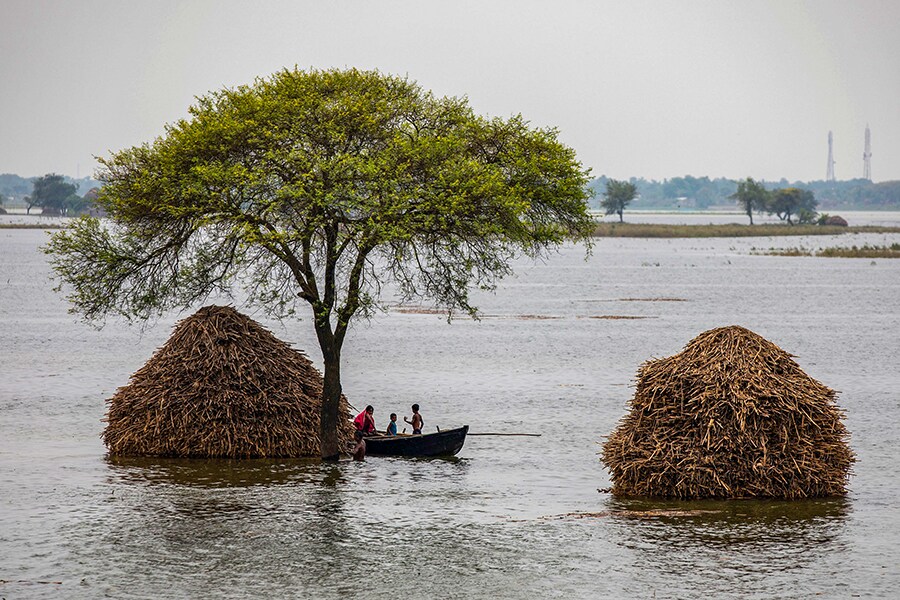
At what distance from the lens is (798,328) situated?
3440 inches

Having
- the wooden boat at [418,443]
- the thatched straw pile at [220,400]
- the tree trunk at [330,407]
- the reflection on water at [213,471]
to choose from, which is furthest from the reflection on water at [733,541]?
the thatched straw pile at [220,400]

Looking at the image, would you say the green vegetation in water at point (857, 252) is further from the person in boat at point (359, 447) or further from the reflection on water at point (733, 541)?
the reflection on water at point (733, 541)

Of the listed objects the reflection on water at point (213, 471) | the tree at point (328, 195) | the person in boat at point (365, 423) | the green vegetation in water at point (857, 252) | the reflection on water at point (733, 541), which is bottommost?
the reflection on water at point (733, 541)

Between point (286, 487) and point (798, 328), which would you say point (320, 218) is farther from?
point (798, 328)

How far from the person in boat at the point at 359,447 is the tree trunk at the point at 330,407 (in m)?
0.54

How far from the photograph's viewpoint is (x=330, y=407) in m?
35.2

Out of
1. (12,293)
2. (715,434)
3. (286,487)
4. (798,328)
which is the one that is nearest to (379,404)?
(286,487)

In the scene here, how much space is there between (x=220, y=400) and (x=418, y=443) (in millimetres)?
6131

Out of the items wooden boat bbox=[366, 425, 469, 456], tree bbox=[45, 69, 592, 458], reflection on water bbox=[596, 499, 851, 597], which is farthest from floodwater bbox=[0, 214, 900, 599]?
tree bbox=[45, 69, 592, 458]

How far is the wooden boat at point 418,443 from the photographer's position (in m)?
36.2

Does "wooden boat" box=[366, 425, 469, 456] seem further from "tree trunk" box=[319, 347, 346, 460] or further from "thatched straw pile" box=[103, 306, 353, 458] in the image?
"tree trunk" box=[319, 347, 346, 460]

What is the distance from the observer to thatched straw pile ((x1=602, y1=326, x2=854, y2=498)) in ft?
94.4

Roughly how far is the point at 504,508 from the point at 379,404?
65.2ft

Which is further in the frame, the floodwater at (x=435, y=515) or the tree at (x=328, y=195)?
the tree at (x=328, y=195)
